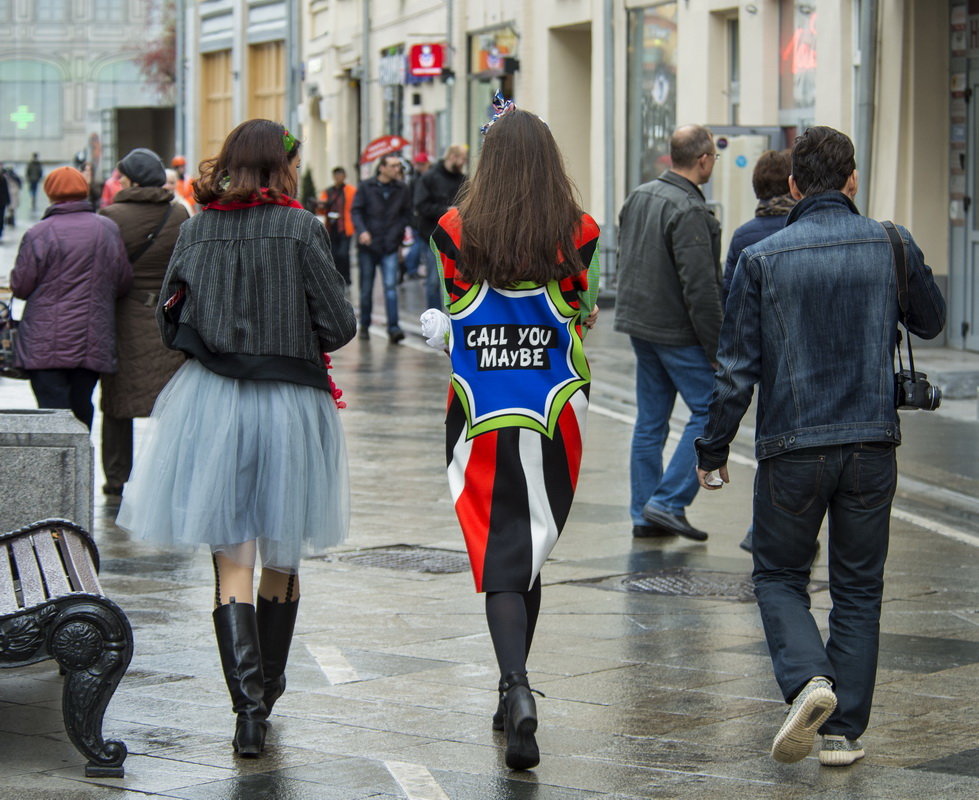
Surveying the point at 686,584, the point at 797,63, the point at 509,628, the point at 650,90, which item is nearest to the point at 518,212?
the point at 509,628

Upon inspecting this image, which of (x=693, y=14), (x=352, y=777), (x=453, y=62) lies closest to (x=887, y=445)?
(x=352, y=777)

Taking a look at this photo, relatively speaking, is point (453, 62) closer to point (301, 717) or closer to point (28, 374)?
point (28, 374)

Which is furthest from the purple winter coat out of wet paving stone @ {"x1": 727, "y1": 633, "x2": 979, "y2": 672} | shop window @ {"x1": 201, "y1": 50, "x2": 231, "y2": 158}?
shop window @ {"x1": 201, "y1": 50, "x2": 231, "y2": 158}

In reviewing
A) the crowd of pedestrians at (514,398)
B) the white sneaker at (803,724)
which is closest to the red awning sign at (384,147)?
the crowd of pedestrians at (514,398)

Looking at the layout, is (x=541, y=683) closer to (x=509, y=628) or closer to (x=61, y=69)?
(x=509, y=628)

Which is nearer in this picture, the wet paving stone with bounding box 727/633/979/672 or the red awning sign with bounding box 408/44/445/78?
the wet paving stone with bounding box 727/633/979/672

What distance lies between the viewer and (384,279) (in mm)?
20203

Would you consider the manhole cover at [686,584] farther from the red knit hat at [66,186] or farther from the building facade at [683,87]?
the red knit hat at [66,186]

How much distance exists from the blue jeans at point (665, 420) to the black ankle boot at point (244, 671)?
3.71 metres

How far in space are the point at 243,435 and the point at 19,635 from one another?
0.87 m

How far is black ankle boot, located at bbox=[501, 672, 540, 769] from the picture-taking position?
5.08 m

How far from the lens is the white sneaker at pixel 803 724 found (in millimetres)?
4949

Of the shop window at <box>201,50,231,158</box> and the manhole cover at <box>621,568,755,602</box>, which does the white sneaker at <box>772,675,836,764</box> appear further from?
the shop window at <box>201,50,231,158</box>

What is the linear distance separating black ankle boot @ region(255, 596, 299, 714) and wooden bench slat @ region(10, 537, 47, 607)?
650mm
